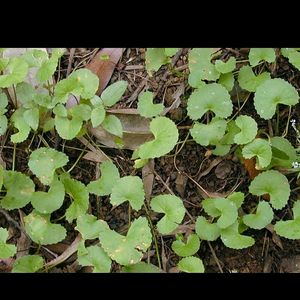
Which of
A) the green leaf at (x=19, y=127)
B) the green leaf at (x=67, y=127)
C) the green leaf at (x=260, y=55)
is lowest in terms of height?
the green leaf at (x=19, y=127)

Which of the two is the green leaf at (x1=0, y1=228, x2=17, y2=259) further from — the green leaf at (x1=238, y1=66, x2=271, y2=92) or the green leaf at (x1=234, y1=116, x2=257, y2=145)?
the green leaf at (x1=238, y1=66, x2=271, y2=92)

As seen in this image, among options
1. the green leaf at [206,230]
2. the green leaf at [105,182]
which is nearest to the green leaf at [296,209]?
the green leaf at [206,230]

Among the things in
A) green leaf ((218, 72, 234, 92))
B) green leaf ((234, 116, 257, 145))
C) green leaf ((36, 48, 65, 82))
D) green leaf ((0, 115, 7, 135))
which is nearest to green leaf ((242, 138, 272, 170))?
green leaf ((234, 116, 257, 145))

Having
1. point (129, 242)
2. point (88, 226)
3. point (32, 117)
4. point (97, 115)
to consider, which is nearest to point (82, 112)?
point (97, 115)

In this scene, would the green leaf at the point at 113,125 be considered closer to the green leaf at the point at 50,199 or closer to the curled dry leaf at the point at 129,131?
the curled dry leaf at the point at 129,131

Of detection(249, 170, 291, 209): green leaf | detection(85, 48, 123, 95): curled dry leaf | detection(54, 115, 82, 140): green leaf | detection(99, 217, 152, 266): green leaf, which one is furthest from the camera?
detection(85, 48, 123, 95): curled dry leaf

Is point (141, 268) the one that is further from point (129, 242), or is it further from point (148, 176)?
point (148, 176)
